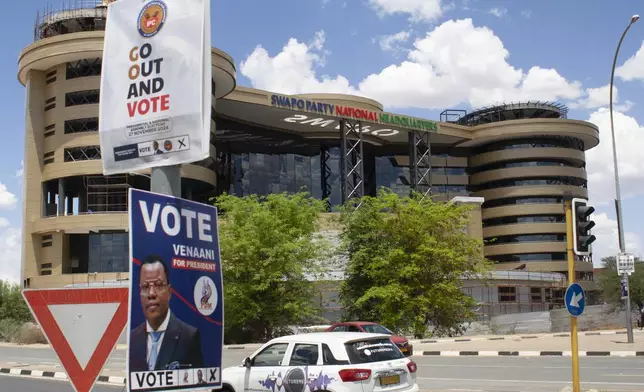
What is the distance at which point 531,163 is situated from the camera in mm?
94625

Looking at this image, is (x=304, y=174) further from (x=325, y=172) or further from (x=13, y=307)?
(x=13, y=307)

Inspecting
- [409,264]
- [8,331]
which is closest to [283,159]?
[8,331]

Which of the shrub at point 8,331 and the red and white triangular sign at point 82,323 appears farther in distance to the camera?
the shrub at point 8,331

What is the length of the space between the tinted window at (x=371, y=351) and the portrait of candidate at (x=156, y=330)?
5709 mm

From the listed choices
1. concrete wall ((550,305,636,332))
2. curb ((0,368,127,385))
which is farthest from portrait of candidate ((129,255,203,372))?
concrete wall ((550,305,636,332))

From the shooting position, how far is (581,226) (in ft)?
37.9

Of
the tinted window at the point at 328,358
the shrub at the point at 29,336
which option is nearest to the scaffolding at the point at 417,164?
the shrub at the point at 29,336

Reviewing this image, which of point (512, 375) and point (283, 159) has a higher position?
point (283, 159)

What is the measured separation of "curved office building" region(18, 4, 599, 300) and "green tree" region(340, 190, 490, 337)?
3033cm

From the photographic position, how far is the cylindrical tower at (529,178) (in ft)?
304

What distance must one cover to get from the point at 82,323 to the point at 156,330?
0.51 meters

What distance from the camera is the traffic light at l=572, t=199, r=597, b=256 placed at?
1152 cm

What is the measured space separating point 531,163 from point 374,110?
27.8 m

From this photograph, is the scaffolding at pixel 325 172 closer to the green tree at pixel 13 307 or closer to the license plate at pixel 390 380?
the green tree at pixel 13 307
